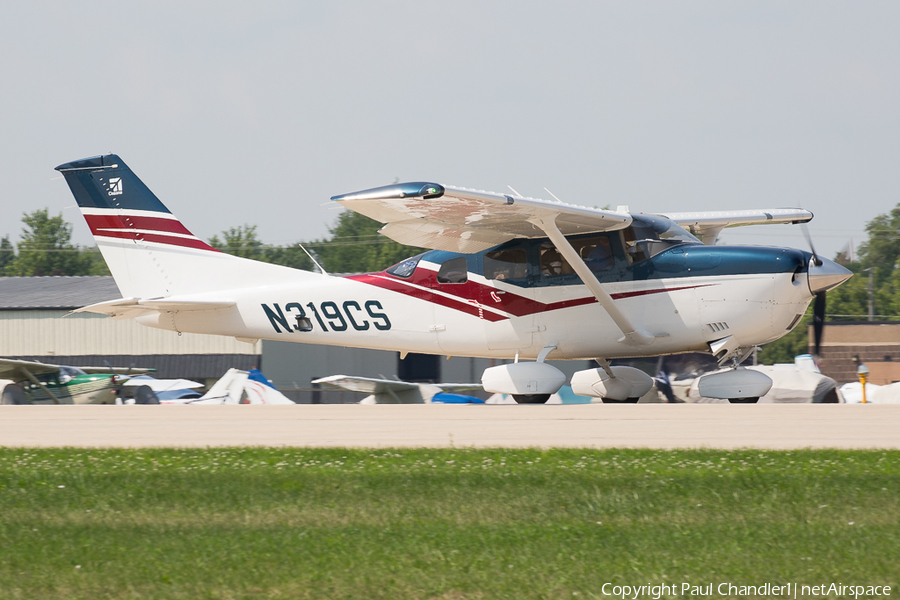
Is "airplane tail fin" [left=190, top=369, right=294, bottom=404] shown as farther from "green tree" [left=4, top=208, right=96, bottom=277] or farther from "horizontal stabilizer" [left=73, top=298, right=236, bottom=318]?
"green tree" [left=4, top=208, right=96, bottom=277]

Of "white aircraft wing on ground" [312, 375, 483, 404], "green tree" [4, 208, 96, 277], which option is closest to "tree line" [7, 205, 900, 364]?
"green tree" [4, 208, 96, 277]

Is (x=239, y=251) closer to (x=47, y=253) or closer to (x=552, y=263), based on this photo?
(x=47, y=253)

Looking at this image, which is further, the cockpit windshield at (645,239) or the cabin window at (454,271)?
the cabin window at (454,271)

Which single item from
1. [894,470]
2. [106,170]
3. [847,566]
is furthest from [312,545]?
[106,170]

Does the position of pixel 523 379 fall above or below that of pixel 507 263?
→ below

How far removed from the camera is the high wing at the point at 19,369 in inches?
721

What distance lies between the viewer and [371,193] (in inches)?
411

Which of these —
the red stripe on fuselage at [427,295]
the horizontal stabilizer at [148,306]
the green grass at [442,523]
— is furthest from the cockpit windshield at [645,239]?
the horizontal stabilizer at [148,306]

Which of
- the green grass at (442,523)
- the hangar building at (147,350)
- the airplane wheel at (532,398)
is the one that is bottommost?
the hangar building at (147,350)

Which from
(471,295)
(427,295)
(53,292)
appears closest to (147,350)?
(53,292)

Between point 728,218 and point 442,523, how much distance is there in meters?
11.3

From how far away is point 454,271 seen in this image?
44.8ft

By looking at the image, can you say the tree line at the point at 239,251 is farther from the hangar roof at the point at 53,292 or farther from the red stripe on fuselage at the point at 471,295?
the red stripe on fuselage at the point at 471,295

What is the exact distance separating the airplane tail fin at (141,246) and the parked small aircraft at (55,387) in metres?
5.65
